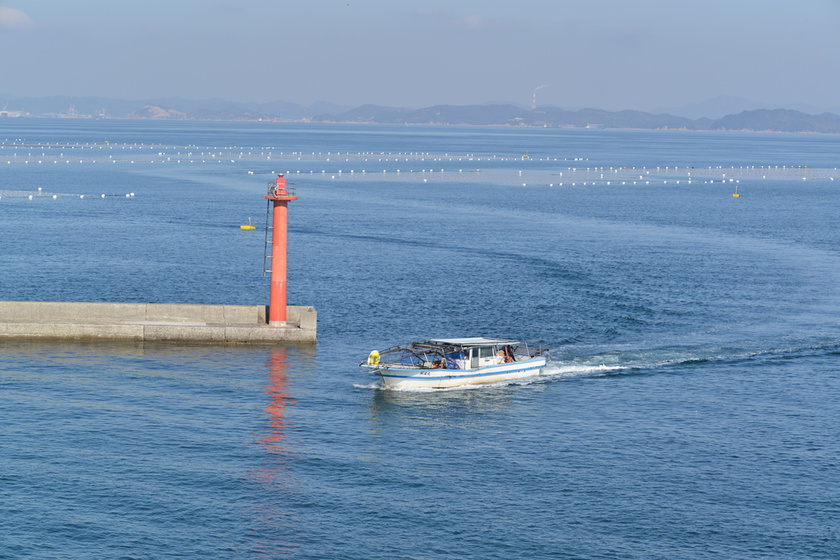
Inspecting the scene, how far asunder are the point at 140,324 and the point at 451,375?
20971mm

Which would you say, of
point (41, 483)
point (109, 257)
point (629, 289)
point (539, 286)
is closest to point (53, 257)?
point (109, 257)

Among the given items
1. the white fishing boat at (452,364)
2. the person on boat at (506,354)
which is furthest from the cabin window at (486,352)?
the person on boat at (506,354)

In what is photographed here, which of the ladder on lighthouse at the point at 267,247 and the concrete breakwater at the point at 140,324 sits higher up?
the ladder on lighthouse at the point at 267,247

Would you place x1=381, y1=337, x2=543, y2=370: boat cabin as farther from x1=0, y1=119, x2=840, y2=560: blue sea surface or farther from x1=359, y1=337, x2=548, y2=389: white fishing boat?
x1=0, y1=119, x2=840, y2=560: blue sea surface

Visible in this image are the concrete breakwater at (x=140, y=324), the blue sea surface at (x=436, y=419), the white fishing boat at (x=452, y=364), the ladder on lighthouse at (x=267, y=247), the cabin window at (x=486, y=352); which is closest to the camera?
the blue sea surface at (x=436, y=419)

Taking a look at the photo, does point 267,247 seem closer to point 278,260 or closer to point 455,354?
point 278,260

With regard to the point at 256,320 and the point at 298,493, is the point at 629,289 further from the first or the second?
the point at 298,493

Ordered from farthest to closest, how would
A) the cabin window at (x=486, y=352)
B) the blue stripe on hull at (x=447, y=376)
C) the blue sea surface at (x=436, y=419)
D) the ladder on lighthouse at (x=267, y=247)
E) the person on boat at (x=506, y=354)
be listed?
1. the ladder on lighthouse at (x=267, y=247)
2. the person on boat at (x=506, y=354)
3. the cabin window at (x=486, y=352)
4. the blue stripe on hull at (x=447, y=376)
5. the blue sea surface at (x=436, y=419)

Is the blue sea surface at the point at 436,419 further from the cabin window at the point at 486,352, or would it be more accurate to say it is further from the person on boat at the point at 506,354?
the cabin window at the point at 486,352

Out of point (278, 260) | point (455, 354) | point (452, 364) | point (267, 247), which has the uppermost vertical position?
point (278, 260)

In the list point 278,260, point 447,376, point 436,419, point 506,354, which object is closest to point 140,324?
point 278,260

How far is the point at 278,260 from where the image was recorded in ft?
215

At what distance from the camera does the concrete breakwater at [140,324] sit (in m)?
63.4

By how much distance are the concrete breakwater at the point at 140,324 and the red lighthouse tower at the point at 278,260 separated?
864 mm
